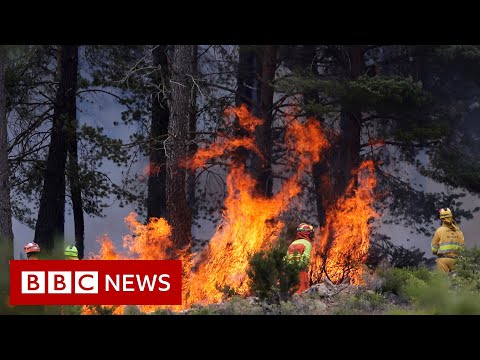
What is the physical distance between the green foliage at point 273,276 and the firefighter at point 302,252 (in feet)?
0.72

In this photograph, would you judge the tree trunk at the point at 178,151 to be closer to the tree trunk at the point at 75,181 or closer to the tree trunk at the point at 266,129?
the tree trunk at the point at 266,129

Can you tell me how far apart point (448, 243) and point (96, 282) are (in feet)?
22.7

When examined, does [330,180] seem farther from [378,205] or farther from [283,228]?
[283,228]

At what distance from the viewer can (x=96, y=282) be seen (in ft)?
37.4

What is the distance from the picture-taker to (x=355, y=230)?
1814 centimetres

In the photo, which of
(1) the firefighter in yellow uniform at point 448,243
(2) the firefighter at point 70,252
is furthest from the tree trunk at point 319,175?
(2) the firefighter at point 70,252

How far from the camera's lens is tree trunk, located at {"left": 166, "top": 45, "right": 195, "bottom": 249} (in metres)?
18.6

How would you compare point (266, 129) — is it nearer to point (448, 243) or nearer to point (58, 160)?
point (58, 160)

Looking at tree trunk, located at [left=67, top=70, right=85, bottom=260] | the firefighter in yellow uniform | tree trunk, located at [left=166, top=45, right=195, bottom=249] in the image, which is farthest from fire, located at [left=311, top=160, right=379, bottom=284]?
tree trunk, located at [left=67, top=70, right=85, bottom=260]

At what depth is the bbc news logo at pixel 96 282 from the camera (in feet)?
37.0

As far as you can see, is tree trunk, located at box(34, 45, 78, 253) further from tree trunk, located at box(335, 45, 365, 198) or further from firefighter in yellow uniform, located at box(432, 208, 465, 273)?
firefighter in yellow uniform, located at box(432, 208, 465, 273)

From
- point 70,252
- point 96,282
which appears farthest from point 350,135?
point 96,282

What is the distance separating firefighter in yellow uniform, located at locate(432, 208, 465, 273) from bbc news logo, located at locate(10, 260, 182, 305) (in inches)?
230
